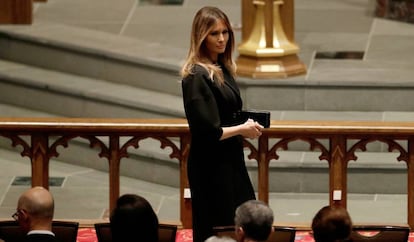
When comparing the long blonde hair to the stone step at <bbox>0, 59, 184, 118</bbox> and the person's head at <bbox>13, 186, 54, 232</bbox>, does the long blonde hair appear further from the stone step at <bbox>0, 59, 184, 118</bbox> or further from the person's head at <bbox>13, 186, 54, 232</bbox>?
the stone step at <bbox>0, 59, 184, 118</bbox>

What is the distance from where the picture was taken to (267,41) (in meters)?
10.6

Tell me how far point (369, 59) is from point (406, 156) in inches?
118

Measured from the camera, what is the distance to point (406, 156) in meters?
8.59

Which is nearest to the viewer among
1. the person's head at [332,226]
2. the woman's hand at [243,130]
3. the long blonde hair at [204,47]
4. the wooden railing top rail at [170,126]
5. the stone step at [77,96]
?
the person's head at [332,226]

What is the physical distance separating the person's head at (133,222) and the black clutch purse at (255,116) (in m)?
1.22

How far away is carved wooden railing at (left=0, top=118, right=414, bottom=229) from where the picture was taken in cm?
862

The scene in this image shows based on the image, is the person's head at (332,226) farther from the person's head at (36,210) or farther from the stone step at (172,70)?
the stone step at (172,70)

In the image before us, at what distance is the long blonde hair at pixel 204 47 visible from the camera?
7129 millimetres

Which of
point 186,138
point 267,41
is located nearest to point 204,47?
point 186,138

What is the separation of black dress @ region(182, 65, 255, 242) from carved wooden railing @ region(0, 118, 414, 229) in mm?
1178

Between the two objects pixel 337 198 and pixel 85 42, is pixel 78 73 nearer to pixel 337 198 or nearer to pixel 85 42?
pixel 85 42

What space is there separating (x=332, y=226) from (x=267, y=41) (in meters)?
4.58

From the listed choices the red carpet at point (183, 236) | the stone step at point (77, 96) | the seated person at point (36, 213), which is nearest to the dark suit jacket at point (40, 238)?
the seated person at point (36, 213)

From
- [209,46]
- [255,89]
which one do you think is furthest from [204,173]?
[255,89]
